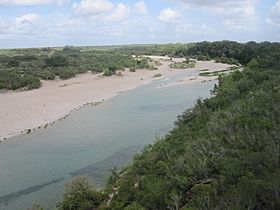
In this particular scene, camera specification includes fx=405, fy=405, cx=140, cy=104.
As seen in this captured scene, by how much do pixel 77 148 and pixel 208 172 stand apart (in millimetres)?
17712

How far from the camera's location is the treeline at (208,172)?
47.9ft

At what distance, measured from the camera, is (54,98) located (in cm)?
5838

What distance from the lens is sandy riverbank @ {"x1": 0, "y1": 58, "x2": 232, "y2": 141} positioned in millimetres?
43703

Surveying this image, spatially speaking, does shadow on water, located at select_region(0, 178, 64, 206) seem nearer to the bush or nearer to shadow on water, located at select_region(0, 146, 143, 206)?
shadow on water, located at select_region(0, 146, 143, 206)

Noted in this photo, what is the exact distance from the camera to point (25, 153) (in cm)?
3294

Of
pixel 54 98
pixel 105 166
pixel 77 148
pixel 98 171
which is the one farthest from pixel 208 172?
pixel 54 98

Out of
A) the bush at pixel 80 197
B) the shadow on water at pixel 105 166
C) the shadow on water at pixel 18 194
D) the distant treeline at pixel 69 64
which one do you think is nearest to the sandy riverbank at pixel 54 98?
the distant treeline at pixel 69 64

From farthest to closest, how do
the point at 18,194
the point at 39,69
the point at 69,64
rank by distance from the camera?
the point at 69,64 < the point at 39,69 < the point at 18,194

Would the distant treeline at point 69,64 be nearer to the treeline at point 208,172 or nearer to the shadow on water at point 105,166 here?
the shadow on water at point 105,166

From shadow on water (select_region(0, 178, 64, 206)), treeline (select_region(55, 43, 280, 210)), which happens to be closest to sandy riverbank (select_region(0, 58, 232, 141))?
shadow on water (select_region(0, 178, 64, 206))

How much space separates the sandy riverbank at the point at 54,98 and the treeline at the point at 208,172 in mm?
19592

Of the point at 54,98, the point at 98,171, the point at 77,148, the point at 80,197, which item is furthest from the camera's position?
the point at 54,98

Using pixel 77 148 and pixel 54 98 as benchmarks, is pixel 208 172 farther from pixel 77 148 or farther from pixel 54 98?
pixel 54 98

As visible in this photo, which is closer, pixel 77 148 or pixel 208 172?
pixel 208 172
